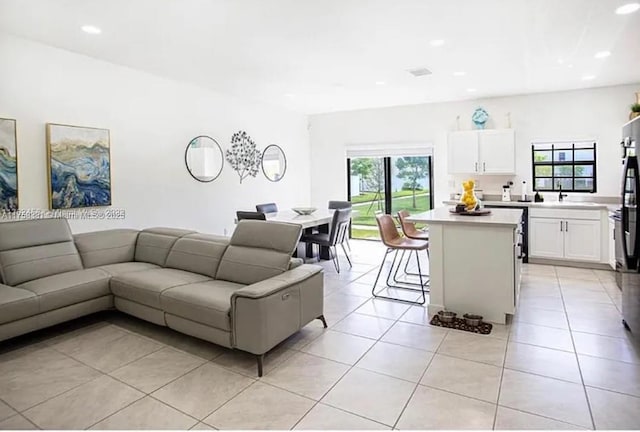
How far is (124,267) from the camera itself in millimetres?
4000

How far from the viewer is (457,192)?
713 cm

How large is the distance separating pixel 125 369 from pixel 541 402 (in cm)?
270

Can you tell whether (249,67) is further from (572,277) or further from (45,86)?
(572,277)

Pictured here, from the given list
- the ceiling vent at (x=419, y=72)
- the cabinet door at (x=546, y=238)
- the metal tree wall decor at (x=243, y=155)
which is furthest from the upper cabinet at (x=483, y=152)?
the metal tree wall decor at (x=243, y=155)

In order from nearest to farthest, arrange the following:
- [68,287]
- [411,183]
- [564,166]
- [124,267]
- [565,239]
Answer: [68,287] → [124,267] → [565,239] → [564,166] → [411,183]

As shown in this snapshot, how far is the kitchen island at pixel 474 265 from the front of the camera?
11.3ft

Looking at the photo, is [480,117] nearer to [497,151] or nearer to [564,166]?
[497,151]

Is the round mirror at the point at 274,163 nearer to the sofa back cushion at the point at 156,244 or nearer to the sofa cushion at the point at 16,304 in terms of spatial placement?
the sofa back cushion at the point at 156,244

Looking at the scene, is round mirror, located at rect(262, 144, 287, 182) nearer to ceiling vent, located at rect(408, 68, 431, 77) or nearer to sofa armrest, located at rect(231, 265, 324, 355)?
ceiling vent, located at rect(408, 68, 431, 77)

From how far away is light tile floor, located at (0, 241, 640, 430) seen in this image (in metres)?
2.19

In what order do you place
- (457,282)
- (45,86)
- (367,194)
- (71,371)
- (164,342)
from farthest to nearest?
(367,194), (45,86), (457,282), (164,342), (71,371)

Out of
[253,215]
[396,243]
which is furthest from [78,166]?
[396,243]

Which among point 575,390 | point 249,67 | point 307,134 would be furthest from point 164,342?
point 307,134

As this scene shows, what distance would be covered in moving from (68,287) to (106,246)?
919 millimetres
